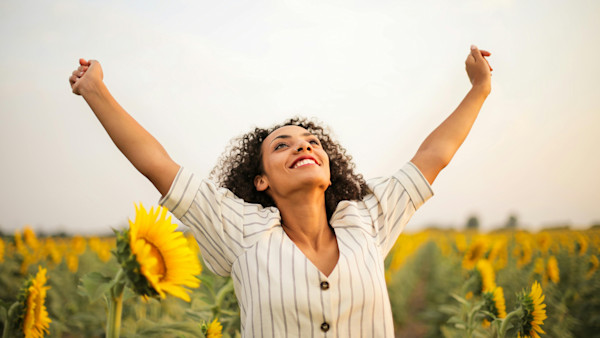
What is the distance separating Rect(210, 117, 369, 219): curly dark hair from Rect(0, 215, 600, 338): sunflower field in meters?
0.44

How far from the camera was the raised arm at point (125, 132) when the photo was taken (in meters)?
1.59

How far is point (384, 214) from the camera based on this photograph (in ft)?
6.24

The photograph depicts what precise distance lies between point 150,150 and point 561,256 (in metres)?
5.86

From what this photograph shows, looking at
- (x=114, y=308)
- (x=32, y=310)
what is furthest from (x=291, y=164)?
(x=32, y=310)

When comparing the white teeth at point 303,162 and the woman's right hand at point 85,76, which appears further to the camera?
the white teeth at point 303,162

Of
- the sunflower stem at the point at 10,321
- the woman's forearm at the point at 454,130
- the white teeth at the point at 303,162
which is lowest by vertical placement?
the sunflower stem at the point at 10,321

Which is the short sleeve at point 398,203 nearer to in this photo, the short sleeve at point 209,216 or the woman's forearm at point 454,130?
the woman's forearm at point 454,130

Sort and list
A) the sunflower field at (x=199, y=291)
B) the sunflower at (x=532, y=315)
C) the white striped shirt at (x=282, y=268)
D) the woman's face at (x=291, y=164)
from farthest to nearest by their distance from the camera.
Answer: the sunflower at (x=532, y=315), the woman's face at (x=291, y=164), the white striped shirt at (x=282, y=268), the sunflower field at (x=199, y=291)

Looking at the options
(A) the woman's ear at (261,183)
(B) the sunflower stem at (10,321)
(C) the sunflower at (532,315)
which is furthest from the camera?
(A) the woman's ear at (261,183)

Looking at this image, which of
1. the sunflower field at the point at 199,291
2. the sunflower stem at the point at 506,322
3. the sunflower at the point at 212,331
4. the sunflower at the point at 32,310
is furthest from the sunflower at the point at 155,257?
the sunflower stem at the point at 506,322

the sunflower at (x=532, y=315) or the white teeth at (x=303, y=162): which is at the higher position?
the white teeth at (x=303, y=162)

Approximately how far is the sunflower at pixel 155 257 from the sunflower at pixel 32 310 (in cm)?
82

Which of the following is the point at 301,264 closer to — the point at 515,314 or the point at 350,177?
the point at 350,177

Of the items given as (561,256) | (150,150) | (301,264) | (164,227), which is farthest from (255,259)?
(561,256)
